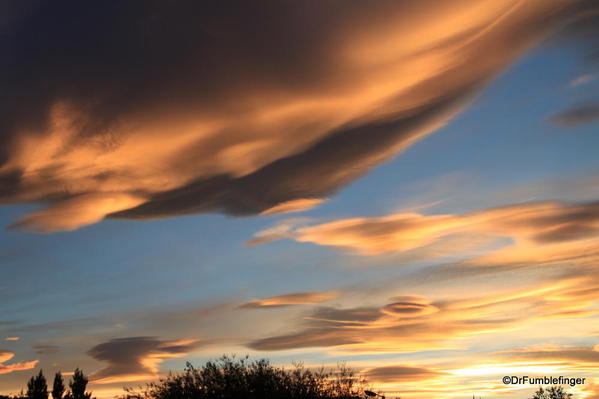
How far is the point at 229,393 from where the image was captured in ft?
127

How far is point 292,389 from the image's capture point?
127ft

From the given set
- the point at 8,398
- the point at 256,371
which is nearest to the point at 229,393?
the point at 256,371

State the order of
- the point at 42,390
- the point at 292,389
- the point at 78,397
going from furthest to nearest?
the point at 42,390, the point at 78,397, the point at 292,389

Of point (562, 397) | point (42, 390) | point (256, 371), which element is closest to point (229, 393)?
point (256, 371)

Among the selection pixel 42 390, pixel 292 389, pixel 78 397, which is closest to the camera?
pixel 292 389

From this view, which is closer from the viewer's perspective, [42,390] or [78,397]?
[78,397]

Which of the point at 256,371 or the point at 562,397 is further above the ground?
the point at 256,371

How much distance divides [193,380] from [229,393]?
2864 mm

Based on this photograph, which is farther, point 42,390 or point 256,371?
point 42,390

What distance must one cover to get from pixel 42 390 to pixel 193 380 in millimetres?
53280

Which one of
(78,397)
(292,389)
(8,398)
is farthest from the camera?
(78,397)

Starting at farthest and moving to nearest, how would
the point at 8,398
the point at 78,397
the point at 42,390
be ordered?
1. the point at 42,390
2. the point at 78,397
3. the point at 8,398

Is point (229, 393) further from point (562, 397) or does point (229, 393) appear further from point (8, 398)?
point (562, 397)

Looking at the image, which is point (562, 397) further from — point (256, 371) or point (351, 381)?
point (256, 371)
